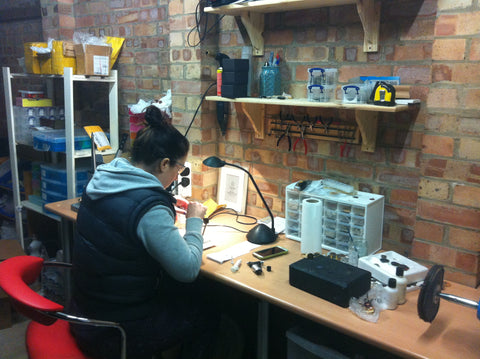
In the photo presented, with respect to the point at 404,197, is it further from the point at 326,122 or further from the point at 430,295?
the point at 430,295

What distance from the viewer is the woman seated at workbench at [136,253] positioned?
1.52 m

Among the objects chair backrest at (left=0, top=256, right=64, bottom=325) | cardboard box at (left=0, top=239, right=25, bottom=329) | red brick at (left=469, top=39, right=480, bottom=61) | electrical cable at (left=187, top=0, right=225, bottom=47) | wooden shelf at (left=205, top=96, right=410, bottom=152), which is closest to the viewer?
chair backrest at (left=0, top=256, right=64, bottom=325)

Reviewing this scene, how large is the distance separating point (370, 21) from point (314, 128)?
0.56m

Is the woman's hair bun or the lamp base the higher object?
the woman's hair bun

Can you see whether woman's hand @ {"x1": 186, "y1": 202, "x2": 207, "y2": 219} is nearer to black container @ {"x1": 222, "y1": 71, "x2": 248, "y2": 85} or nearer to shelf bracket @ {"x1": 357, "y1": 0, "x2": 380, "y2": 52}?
black container @ {"x1": 222, "y1": 71, "x2": 248, "y2": 85}

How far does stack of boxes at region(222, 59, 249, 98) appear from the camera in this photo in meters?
2.17

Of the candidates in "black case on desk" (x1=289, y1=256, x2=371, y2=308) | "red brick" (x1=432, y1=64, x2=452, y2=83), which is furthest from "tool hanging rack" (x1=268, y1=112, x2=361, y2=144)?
Answer: "black case on desk" (x1=289, y1=256, x2=371, y2=308)

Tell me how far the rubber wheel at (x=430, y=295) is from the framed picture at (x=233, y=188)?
4.27 feet

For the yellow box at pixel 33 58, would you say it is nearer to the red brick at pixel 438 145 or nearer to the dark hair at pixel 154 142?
the dark hair at pixel 154 142

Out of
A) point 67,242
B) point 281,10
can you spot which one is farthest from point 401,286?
point 67,242

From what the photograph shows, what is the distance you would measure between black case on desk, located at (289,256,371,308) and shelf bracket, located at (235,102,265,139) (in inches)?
36.2

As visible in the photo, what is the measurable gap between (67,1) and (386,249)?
3.04 meters

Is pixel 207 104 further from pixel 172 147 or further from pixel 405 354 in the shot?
pixel 405 354

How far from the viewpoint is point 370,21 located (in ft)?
6.04
